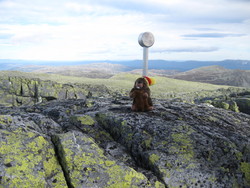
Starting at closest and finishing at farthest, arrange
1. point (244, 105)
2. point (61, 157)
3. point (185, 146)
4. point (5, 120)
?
point (61, 157), point (5, 120), point (185, 146), point (244, 105)

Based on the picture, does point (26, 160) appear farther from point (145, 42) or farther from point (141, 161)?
point (145, 42)

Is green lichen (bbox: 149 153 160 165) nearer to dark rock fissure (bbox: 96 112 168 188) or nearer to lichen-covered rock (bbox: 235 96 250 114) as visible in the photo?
dark rock fissure (bbox: 96 112 168 188)

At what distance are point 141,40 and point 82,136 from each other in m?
8.86

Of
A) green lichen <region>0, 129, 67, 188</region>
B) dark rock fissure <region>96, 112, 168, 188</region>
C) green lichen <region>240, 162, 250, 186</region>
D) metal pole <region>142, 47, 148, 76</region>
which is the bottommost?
green lichen <region>240, 162, 250, 186</region>

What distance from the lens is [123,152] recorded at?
8.25 metres

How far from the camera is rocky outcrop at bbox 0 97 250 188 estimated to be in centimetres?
647

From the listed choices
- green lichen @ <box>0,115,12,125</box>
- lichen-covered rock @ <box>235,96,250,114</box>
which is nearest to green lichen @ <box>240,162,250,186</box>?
green lichen @ <box>0,115,12,125</box>

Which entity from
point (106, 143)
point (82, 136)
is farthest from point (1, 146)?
point (106, 143)

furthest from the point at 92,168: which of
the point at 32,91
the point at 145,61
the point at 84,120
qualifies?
the point at 32,91

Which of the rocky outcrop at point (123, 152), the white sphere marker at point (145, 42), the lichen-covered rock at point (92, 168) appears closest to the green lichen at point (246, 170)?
the rocky outcrop at point (123, 152)

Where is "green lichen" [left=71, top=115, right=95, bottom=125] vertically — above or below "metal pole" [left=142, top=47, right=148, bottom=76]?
below

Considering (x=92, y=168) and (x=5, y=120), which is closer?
(x=92, y=168)

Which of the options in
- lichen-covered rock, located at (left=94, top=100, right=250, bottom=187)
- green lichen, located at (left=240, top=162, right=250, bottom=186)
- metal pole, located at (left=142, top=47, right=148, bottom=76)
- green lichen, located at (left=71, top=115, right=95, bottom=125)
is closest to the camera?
lichen-covered rock, located at (left=94, top=100, right=250, bottom=187)

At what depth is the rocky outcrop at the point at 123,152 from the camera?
6.47 metres
